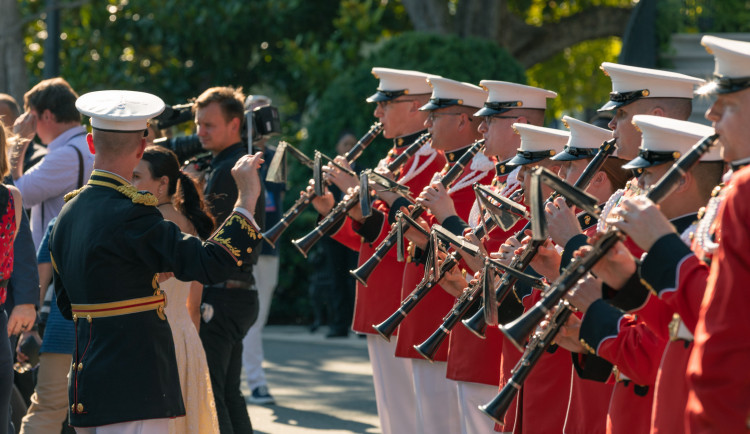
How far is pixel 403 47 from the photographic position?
37.4ft

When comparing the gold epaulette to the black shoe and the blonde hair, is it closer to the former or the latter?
the blonde hair

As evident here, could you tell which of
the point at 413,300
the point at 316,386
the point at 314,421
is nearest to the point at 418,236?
the point at 413,300

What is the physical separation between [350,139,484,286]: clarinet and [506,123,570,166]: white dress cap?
2.28 feet

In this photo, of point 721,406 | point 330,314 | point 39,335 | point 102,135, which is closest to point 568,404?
point 721,406

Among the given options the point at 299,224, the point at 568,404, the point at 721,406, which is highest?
the point at 721,406

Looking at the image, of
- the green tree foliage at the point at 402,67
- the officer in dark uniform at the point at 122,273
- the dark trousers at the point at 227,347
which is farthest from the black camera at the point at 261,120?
the green tree foliage at the point at 402,67

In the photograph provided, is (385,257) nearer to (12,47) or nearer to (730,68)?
(730,68)

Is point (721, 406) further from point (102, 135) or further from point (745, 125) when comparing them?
point (102, 135)

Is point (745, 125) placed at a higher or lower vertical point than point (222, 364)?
higher

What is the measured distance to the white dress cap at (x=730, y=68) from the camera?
9.46 ft

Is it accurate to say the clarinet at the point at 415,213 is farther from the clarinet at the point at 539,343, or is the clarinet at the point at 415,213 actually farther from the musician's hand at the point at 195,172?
the clarinet at the point at 539,343

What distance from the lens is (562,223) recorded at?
12.4ft

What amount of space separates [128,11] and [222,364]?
9.17 m

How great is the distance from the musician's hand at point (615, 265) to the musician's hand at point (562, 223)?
0.46 m
